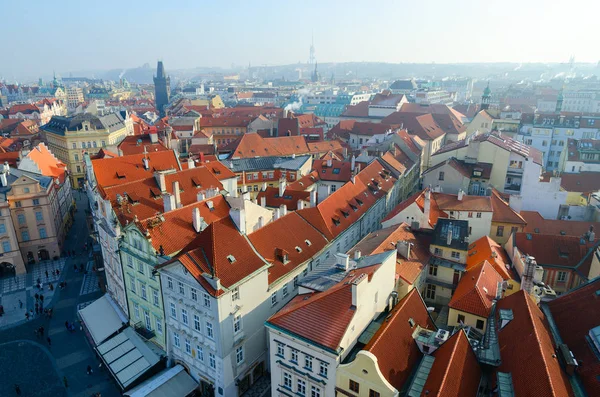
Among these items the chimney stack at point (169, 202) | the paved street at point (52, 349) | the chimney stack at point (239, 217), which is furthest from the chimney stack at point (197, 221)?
the paved street at point (52, 349)

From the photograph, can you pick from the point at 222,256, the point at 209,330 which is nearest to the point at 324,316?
the point at 222,256

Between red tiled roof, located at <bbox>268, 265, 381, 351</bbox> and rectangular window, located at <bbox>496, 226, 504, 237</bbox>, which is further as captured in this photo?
rectangular window, located at <bbox>496, 226, 504, 237</bbox>

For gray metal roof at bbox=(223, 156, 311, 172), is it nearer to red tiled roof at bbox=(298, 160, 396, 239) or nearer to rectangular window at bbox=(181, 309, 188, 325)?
red tiled roof at bbox=(298, 160, 396, 239)

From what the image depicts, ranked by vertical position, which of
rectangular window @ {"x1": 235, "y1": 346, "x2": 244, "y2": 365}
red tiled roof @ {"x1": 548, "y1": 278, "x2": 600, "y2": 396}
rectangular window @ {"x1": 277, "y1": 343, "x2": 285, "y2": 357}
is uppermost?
red tiled roof @ {"x1": 548, "y1": 278, "x2": 600, "y2": 396}

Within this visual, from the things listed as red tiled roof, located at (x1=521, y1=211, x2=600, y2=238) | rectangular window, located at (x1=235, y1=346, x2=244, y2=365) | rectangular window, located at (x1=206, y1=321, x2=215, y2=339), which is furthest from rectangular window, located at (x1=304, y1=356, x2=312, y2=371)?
red tiled roof, located at (x1=521, y1=211, x2=600, y2=238)

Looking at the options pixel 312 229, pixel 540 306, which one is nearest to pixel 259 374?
pixel 312 229

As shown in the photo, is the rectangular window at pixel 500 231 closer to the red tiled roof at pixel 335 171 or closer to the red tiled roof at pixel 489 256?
the red tiled roof at pixel 489 256
